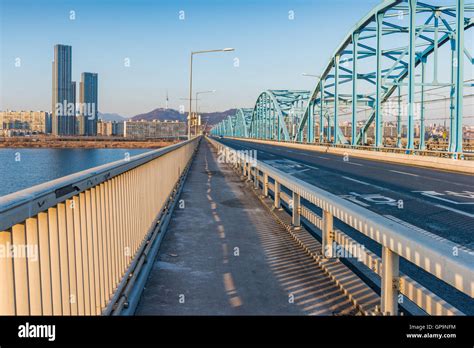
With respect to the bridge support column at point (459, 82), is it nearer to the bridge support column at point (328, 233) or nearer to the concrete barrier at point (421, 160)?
the concrete barrier at point (421, 160)

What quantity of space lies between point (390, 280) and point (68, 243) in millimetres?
2644

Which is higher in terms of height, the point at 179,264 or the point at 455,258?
the point at 455,258

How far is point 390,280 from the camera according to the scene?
402cm

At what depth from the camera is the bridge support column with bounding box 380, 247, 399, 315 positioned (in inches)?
158

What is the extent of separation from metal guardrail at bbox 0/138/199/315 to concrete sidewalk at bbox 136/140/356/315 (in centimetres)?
65

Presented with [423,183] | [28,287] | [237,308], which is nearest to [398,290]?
[237,308]

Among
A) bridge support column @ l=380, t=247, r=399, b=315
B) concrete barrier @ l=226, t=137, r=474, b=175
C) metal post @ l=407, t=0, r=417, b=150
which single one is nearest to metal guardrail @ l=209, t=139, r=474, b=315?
bridge support column @ l=380, t=247, r=399, b=315

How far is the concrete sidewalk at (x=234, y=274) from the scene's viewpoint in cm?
494

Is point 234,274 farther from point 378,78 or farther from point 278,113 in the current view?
point 278,113

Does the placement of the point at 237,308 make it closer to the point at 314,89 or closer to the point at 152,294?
the point at 152,294
